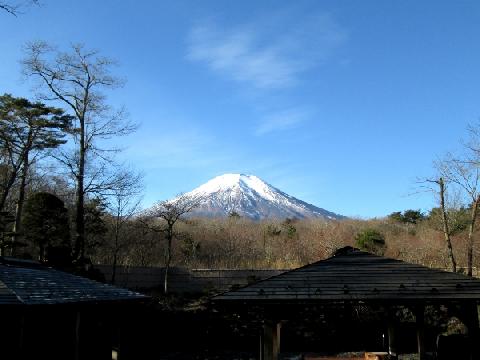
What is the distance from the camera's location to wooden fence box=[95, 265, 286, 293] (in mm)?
22781

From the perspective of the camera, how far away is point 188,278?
2350 centimetres

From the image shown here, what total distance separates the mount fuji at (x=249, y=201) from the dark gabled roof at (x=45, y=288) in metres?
63.2

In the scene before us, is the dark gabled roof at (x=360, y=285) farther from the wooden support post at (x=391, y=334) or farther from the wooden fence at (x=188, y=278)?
the wooden fence at (x=188, y=278)

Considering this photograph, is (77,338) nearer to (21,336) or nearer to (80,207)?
(21,336)

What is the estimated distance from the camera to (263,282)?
987 centimetres

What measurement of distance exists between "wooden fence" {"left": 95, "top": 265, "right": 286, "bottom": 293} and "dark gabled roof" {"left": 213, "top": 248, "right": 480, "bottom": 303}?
12.7 m

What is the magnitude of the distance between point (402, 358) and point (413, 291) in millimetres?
9035

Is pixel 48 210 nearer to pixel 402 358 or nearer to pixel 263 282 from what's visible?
pixel 263 282

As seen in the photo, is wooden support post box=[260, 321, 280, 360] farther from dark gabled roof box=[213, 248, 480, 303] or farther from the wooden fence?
the wooden fence

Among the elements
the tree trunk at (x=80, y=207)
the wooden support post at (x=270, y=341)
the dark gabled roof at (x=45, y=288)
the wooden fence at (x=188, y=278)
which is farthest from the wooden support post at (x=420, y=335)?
the tree trunk at (x=80, y=207)

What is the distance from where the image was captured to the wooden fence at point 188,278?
22.8 metres

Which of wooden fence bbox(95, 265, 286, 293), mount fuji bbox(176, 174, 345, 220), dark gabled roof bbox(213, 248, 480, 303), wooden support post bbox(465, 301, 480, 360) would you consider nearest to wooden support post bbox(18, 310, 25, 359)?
dark gabled roof bbox(213, 248, 480, 303)

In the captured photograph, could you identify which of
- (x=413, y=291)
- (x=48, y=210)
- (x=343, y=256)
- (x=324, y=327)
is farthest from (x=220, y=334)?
(x=413, y=291)

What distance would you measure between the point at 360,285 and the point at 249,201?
94378 millimetres
